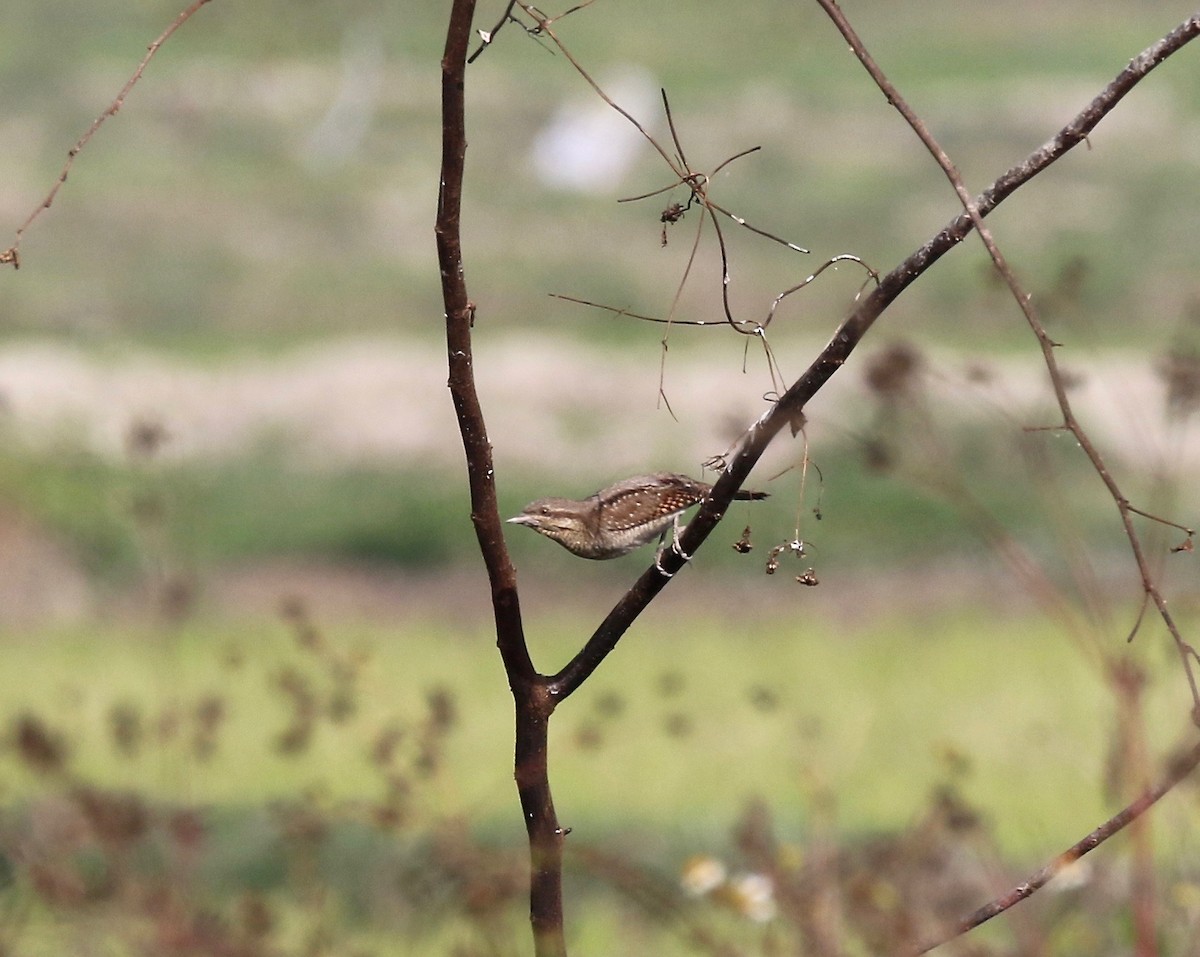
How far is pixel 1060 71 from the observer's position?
7.78 m

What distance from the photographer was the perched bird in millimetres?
2215

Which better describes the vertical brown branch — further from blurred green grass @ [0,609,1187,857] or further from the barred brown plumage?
blurred green grass @ [0,609,1187,857]

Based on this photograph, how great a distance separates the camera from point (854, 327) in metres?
1.23

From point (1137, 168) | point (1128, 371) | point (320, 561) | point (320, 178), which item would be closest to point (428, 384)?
point (320, 561)

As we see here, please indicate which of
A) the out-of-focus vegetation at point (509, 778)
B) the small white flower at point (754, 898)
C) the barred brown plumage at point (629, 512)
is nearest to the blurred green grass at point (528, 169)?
the out-of-focus vegetation at point (509, 778)

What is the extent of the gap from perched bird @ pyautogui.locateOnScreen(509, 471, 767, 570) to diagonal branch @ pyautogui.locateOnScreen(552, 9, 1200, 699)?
31.5 inches

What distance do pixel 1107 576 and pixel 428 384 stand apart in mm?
2444

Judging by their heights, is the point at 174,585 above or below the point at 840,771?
above

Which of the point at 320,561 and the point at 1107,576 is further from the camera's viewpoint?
the point at 320,561

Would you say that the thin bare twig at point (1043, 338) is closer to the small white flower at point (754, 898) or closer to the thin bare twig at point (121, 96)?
the thin bare twig at point (121, 96)

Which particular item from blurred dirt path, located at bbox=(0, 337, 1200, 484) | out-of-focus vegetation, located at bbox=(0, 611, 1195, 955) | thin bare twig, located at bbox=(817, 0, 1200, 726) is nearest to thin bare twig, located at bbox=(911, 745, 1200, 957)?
thin bare twig, located at bbox=(817, 0, 1200, 726)

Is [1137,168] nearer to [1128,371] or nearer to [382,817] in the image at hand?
[1128,371]

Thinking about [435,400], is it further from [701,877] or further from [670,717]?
[701,877]

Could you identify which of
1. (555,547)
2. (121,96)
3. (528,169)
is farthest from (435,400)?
(121,96)
